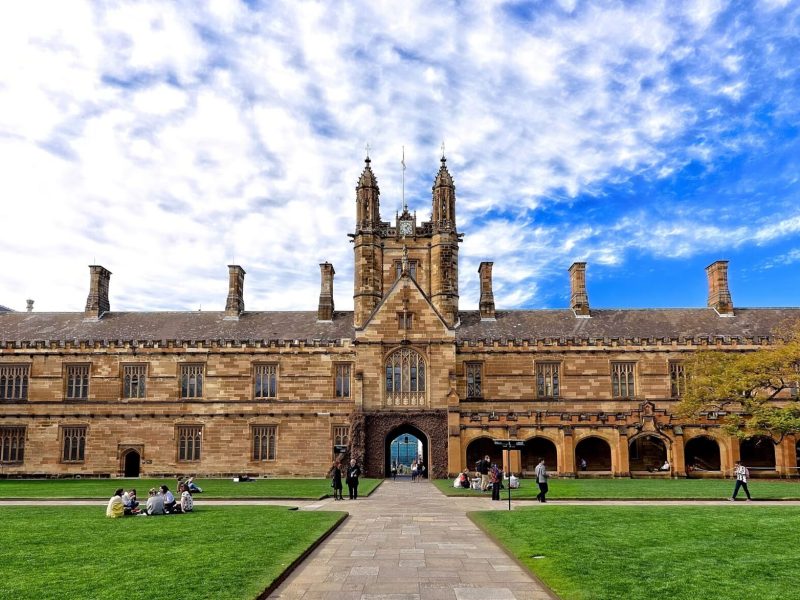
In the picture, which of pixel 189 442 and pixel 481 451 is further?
pixel 189 442

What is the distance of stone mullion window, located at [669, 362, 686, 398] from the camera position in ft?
138

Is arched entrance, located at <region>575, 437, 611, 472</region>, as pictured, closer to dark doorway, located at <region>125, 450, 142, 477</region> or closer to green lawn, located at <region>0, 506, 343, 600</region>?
green lawn, located at <region>0, 506, 343, 600</region>

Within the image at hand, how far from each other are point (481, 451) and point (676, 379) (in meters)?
12.6

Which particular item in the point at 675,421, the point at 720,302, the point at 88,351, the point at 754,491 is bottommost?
the point at 754,491

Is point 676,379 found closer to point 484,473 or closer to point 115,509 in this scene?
point 484,473

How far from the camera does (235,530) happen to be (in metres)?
15.6

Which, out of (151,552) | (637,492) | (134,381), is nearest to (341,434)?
(134,381)

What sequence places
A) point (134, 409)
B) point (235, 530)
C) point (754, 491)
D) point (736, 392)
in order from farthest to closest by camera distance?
point (134, 409)
point (736, 392)
point (754, 491)
point (235, 530)

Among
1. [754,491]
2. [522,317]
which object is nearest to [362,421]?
[522,317]

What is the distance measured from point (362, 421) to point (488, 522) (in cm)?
2261

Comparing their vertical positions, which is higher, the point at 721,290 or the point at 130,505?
the point at 721,290

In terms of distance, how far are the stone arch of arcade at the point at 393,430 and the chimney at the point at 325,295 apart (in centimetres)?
994

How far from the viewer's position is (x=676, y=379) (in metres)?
42.1

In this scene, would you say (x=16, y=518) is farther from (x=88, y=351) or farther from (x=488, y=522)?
(x=88, y=351)
